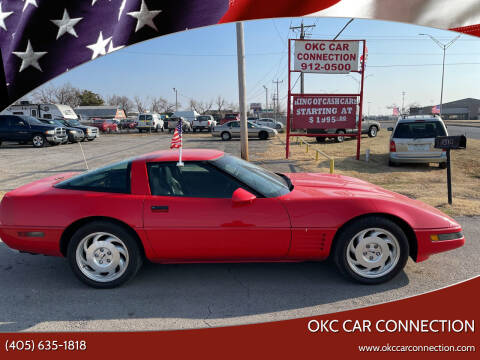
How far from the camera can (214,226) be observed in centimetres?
314

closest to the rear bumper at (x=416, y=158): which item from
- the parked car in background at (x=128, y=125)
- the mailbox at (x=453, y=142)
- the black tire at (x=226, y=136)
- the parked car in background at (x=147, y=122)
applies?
the mailbox at (x=453, y=142)

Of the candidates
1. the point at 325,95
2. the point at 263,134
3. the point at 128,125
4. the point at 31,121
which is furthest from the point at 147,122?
the point at 325,95

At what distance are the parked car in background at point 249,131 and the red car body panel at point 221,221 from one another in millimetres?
21110

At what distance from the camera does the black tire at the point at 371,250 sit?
3146 millimetres

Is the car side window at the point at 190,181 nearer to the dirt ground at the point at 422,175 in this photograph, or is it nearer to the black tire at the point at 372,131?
the dirt ground at the point at 422,175

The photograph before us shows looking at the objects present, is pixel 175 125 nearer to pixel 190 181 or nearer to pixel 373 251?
pixel 190 181

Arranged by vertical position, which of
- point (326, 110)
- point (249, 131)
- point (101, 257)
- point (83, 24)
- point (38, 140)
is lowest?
point (101, 257)

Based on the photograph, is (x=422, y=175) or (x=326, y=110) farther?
(x=326, y=110)

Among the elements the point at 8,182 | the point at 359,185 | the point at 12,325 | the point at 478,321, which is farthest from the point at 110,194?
the point at 8,182

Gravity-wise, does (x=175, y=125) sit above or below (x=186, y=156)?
above

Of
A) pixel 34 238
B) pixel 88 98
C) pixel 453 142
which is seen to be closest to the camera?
pixel 34 238

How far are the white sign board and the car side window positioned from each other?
34.2 feet

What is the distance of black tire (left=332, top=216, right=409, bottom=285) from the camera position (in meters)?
3.15

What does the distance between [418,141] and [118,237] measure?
1002cm
